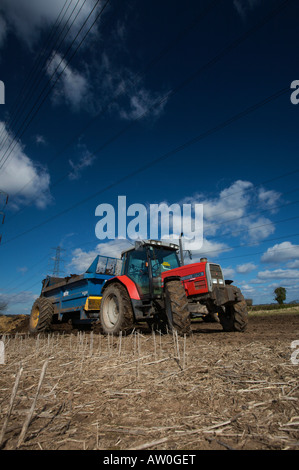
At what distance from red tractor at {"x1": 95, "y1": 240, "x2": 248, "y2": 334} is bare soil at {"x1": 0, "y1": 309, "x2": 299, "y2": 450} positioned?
272cm

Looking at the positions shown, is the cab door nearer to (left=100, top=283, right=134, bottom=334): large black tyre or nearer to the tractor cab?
the tractor cab

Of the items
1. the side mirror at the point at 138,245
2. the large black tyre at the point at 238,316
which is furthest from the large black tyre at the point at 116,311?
the large black tyre at the point at 238,316

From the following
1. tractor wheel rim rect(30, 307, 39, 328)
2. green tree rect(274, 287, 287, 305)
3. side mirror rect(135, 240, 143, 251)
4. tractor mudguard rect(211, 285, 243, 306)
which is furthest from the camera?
green tree rect(274, 287, 287, 305)

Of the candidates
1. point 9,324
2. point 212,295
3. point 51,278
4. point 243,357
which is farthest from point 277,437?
point 9,324

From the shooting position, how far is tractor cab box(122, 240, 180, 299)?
24.7ft

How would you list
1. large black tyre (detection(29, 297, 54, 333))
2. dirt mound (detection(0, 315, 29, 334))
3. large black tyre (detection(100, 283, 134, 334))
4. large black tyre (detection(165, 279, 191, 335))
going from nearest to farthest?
large black tyre (detection(165, 279, 191, 335))
large black tyre (detection(100, 283, 134, 334))
large black tyre (detection(29, 297, 54, 333))
dirt mound (detection(0, 315, 29, 334))

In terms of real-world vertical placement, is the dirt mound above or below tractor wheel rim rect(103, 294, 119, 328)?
below

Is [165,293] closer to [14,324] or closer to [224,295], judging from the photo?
[224,295]

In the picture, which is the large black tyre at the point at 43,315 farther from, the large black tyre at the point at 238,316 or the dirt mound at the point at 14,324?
the large black tyre at the point at 238,316

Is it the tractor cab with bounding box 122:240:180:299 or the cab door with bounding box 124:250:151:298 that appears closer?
the tractor cab with bounding box 122:240:180:299

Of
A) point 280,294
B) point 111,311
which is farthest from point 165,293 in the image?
point 280,294

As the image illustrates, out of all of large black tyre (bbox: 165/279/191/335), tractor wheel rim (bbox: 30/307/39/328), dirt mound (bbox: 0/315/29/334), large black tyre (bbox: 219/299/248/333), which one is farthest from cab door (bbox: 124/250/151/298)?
dirt mound (bbox: 0/315/29/334)

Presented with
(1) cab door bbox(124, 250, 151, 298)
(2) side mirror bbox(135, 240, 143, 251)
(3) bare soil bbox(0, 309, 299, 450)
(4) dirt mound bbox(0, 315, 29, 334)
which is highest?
(2) side mirror bbox(135, 240, 143, 251)

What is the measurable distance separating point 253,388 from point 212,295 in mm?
4418
